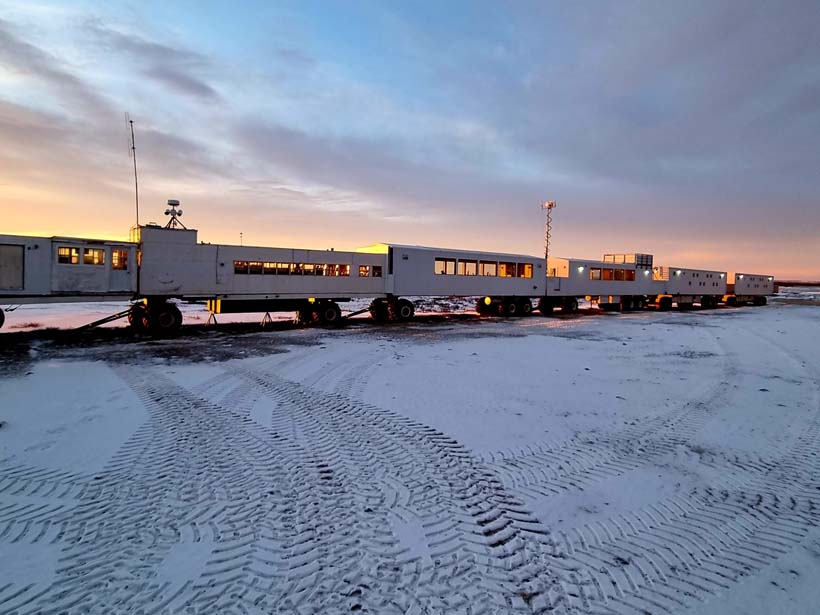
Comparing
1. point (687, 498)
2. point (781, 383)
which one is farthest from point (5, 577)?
point (781, 383)

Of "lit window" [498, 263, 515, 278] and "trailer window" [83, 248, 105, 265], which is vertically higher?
"lit window" [498, 263, 515, 278]

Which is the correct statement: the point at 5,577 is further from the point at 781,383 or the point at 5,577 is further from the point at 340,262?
the point at 340,262

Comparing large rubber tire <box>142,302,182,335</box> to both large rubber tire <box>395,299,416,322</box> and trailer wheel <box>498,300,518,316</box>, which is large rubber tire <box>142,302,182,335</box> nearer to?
large rubber tire <box>395,299,416,322</box>

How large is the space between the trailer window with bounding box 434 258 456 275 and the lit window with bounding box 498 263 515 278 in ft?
13.7

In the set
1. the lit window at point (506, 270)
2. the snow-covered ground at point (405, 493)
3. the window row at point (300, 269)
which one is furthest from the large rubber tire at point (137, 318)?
the lit window at point (506, 270)

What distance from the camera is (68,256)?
1741 centimetres

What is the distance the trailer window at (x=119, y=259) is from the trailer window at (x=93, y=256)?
0.35 metres

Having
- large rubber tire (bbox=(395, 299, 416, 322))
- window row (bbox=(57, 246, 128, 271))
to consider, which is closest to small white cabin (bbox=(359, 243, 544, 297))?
large rubber tire (bbox=(395, 299, 416, 322))

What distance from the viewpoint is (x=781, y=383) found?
10.8m

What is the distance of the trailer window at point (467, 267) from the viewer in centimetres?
2840

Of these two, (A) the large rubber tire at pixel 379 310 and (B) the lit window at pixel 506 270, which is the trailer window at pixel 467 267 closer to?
(B) the lit window at pixel 506 270

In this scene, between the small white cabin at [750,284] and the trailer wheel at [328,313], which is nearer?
the trailer wheel at [328,313]

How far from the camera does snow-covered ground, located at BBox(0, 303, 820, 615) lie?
352 cm

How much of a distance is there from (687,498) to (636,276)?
124 ft
